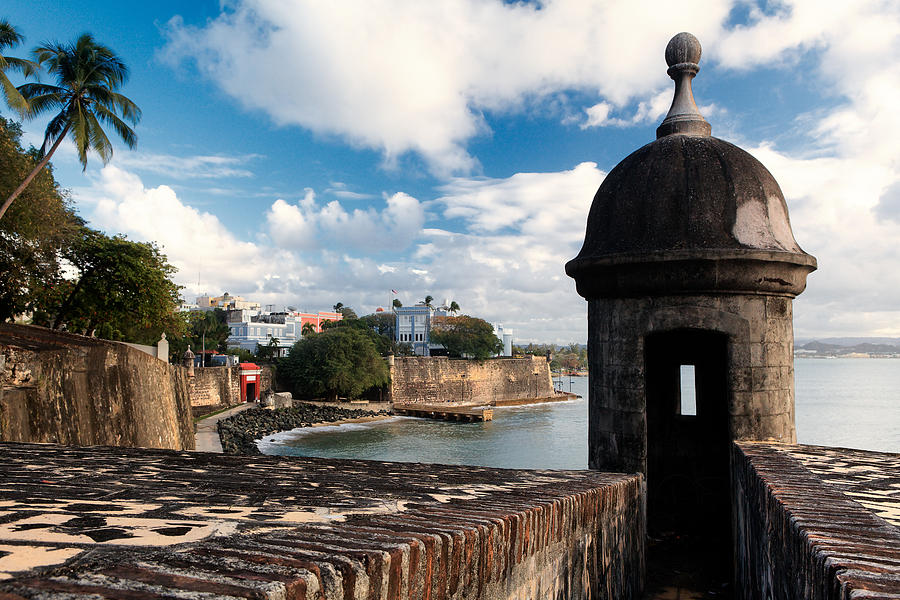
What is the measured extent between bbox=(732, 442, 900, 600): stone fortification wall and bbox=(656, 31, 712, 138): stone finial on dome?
3.44 meters

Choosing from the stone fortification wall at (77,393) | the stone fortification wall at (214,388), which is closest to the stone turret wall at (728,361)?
the stone fortification wall at (77,393)

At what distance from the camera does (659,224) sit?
19.1 ft

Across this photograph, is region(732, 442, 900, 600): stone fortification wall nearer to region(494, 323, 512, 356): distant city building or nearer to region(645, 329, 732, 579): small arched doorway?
region(645, 329, 732, 579): small arched doorway

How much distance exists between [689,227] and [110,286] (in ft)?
64.1

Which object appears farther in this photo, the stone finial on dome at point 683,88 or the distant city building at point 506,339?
the distant city building at point 506,339

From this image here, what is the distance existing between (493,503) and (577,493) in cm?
85

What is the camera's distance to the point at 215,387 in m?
43.7

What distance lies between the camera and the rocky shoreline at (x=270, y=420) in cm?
3117

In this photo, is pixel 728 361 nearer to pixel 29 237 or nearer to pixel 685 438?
pixel 685 438

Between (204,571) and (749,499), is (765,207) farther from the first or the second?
(204,571)

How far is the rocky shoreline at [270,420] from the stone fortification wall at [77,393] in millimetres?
17354

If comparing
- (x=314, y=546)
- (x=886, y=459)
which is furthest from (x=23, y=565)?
(x=886, y=459)

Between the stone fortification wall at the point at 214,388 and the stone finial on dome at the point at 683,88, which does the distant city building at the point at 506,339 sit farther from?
the stone finial on dome at the point at 683,88

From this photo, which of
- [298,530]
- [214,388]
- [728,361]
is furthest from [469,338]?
[298,530]
